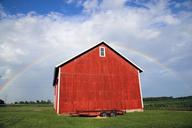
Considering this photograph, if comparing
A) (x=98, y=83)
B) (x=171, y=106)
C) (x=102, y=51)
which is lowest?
(x=171, y=106)

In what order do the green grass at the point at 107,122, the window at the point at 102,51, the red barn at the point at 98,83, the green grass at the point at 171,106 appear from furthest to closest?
the green grass at the point at 171,106, the window at the point at 102,51, the red barn at the point at 98,83, the green grass at the point at 107,122

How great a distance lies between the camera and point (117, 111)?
22812 mm

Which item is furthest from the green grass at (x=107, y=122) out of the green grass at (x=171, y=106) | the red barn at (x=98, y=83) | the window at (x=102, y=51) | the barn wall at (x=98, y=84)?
the green grass at (x=171, y=106)

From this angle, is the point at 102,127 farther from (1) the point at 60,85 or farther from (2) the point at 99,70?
(2) the point at 99,70

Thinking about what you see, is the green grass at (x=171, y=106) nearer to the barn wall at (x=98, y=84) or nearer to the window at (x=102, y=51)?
the barn wall at (x=98, y=84)

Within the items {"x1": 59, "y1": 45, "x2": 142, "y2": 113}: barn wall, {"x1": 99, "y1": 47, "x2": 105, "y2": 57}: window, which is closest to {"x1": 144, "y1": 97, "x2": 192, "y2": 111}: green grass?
{"x1": 59, "y1": 45, "x2": 142, "y2": 113}: barn wall

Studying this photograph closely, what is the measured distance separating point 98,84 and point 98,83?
0.12 meters

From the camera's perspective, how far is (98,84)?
81.4 ft

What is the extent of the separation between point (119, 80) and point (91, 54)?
475cm

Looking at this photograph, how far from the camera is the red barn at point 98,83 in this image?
76.9 feet

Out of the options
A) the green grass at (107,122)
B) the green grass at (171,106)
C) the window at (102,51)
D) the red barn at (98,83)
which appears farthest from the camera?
the green grass at (171,106)

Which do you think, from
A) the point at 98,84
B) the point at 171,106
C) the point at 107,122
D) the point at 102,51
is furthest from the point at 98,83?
the point at 171,106

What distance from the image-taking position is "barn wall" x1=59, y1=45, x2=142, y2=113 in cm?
2352

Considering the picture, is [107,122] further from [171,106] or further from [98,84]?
[171,106]
